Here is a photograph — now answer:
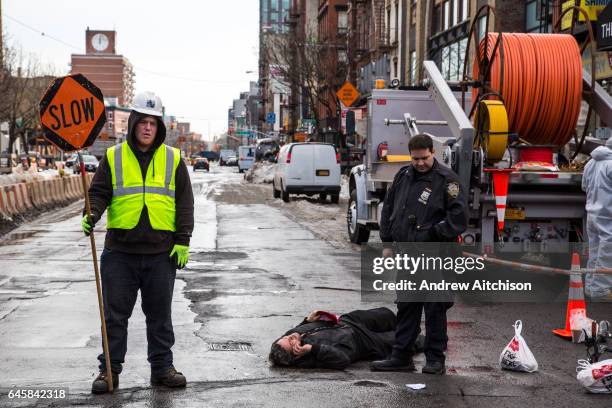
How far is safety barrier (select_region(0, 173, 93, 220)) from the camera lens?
77.0 feet

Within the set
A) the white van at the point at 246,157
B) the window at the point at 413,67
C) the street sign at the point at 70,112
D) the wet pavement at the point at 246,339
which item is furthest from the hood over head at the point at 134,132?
the white van at the point at 246,157

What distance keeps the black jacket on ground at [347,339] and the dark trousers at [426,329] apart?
303mm

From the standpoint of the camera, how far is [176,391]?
6.34 m

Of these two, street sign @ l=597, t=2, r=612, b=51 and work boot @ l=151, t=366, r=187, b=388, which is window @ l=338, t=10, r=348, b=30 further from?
work boot @ l=151, t=366, r=187, b=388

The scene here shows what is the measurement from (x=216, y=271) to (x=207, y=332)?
4566 mm

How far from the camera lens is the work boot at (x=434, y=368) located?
694 cm

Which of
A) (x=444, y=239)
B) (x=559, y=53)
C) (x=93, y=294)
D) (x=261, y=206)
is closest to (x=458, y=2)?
(x=261, y=206)

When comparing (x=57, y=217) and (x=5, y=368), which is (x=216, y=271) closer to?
(x=5, y=368)

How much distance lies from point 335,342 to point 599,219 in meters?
4.74

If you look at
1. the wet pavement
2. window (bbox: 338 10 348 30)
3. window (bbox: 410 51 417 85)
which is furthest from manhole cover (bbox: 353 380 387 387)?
window (bbox: 338 10 348 30)

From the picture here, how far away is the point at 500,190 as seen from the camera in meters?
11.0

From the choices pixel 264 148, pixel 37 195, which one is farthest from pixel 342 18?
pixel 37 195

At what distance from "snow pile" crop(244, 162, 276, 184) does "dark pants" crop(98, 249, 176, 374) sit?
155ft

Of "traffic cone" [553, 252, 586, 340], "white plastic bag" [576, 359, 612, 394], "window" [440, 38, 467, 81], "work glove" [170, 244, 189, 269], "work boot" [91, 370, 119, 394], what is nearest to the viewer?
"work boot" [91, 370, 119, 394]
